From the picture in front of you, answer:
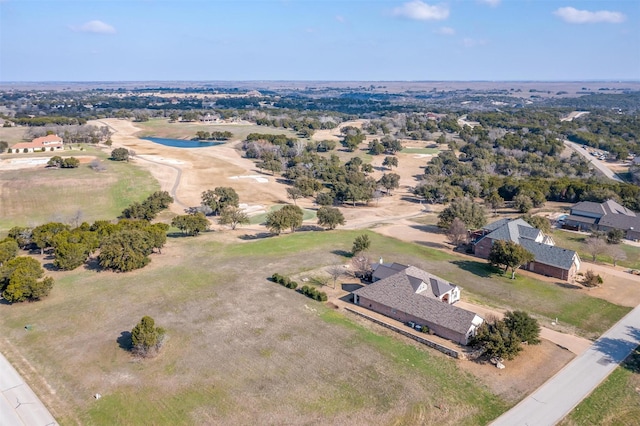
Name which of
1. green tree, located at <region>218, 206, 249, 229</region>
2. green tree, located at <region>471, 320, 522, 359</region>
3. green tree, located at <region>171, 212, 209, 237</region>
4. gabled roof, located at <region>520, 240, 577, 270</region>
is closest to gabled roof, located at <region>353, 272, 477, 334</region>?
green tree, located at <region>471, 320, 522, 359</region>

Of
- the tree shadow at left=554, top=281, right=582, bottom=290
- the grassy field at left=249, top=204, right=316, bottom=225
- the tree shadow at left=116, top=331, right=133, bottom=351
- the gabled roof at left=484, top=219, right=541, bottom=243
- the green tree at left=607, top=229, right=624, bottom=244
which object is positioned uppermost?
the gabled roof at left=484, top=219, right=541, bottom=243

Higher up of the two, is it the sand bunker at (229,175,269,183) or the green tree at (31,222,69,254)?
the green tree at (31,222,69,254)

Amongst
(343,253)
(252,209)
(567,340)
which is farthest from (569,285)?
(252,209)

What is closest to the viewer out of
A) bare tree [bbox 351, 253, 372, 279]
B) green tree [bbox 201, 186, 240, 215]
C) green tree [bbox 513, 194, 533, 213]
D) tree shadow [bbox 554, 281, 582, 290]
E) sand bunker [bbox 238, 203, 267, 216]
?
tree shadow [bbox 554, 281, 582, 290]

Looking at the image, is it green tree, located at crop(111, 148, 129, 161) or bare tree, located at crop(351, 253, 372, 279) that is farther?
green tree, located at crop(111, 148, 129, 161)

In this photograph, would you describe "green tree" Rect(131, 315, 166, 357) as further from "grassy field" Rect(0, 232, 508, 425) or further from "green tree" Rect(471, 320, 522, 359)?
"green tree" Rect(471, 320, 522, 359)

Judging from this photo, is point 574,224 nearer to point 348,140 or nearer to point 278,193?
point 278,193

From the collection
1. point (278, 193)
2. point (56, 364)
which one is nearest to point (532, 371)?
point (56, 364)
